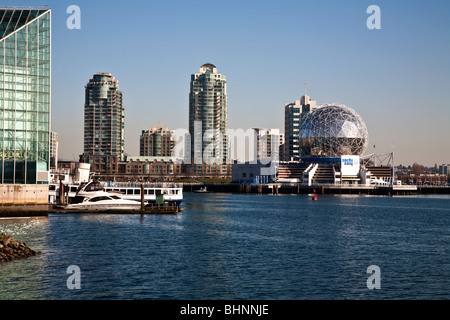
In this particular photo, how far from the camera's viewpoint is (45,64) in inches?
3135

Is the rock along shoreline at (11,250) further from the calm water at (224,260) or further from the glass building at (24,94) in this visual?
the glass building at (24,94)

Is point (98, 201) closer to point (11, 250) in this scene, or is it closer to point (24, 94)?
point (24, 94)

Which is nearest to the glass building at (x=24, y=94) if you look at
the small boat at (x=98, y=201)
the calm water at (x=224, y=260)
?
the calm water at (x=224, y=260)

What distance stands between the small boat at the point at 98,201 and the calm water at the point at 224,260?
394 inches

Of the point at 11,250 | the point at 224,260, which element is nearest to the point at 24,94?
the point at 11,250

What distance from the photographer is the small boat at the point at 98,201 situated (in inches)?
3750

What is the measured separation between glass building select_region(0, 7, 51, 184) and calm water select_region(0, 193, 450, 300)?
769 centimetres

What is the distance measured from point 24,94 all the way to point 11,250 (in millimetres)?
35675

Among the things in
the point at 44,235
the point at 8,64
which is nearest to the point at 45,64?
the point at 8,64

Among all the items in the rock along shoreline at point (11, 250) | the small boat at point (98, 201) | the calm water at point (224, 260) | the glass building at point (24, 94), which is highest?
the glass building at point (24, 94)

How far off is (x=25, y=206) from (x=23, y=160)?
20.9 ft

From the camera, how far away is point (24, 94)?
78.5 metres
